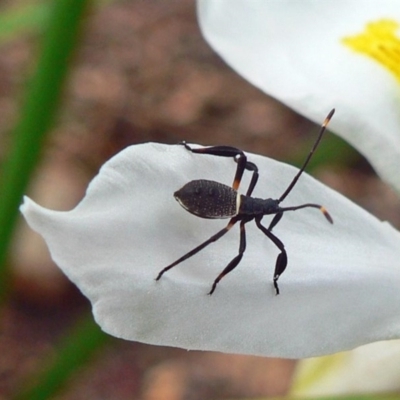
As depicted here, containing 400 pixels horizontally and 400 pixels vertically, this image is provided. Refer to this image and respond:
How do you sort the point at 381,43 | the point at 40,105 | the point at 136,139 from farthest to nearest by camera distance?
the point at 136,139 → the point at 40,105 → the point at 381,43

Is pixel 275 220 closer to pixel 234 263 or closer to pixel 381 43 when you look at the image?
pixel 234 263

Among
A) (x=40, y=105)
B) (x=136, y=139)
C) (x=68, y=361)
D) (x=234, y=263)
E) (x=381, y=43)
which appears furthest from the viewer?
(x=136, y=139)

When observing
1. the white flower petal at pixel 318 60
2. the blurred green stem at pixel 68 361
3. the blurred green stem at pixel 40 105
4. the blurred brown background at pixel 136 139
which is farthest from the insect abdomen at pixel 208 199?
the blurred brown background at pixel 136 139

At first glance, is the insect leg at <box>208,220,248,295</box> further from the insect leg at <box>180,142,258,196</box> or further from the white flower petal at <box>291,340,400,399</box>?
the white flower petal at <box>291,340,400,399</box>

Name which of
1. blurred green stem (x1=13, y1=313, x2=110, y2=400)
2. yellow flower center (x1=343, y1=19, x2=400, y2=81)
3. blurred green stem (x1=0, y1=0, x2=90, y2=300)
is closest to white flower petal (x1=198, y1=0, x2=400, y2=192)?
yellow flower center (x1=343, y1=19, x2=400, y2=81)

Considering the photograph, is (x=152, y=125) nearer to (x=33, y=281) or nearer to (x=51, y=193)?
(x=51, y=193)

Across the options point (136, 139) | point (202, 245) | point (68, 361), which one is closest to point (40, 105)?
point (68, 361)

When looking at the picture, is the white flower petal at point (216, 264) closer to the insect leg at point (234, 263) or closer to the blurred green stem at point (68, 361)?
the insect leg at point (234, 263)
